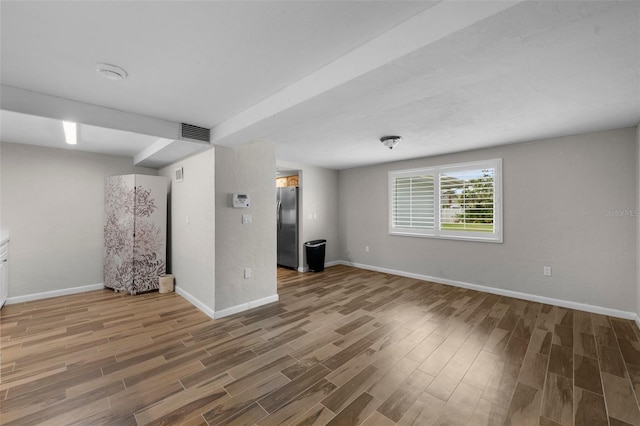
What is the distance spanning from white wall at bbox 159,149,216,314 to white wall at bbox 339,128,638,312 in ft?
12.5

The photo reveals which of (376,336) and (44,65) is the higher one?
(44,65)

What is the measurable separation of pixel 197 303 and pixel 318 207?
324 cm

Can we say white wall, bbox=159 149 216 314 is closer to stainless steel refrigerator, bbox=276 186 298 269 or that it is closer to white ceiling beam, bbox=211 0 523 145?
white ceiling beam, bbox=211 0 523 145

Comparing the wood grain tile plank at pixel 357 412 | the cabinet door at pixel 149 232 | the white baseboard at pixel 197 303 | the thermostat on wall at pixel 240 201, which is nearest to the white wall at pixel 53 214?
the cabinet door at pixel 149 232

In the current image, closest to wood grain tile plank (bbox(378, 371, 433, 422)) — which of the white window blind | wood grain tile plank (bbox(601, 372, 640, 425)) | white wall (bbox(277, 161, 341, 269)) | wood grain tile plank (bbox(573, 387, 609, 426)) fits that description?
wood grain tile plank (bbox(573, 387, 609, 426))

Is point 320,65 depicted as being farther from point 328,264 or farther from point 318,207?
point 328,264

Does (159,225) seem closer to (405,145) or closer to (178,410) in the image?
(178,410)

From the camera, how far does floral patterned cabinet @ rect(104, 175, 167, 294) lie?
426cm

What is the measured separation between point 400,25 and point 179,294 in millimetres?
4523

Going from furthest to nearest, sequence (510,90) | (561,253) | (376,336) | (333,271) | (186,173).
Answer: (333,271) < (186,173) < (561,253) < (376,336) < (510,90)

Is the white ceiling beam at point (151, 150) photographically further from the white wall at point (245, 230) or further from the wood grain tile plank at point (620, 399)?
the wood grain tile plank at point (620, 399)

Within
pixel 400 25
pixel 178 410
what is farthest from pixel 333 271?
pixel 400 25

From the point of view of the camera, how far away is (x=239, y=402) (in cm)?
184

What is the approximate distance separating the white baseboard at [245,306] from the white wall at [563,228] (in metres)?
2.98
